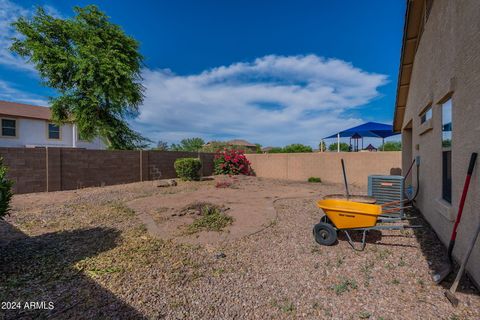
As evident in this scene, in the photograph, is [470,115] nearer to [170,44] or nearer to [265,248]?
[265,248]

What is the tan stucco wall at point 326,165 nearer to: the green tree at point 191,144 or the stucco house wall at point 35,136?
the stucco house wall at point 35,136

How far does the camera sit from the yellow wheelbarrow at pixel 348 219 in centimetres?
350

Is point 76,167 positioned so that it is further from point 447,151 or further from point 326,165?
point 326,165

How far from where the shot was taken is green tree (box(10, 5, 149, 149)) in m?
13.8

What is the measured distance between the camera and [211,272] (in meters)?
2.97

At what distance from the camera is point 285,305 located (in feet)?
7.67

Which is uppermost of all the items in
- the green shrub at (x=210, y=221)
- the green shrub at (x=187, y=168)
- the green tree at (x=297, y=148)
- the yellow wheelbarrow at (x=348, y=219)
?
the green tree at (x=297, y=148)

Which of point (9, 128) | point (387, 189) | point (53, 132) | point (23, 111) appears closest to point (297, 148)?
point (387, 189)

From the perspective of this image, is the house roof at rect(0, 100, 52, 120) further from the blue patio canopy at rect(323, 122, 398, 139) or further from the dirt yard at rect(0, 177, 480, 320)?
the blue patio canopy at rect(323, 122, 398, 139)

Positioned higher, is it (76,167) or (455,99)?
(455,99)

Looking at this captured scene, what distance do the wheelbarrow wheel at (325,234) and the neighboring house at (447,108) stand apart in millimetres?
1521

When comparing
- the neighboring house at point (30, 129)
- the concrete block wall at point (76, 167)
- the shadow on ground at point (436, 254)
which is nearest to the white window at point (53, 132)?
the neighboring house at point (30, 129)

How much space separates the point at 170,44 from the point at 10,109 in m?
16.3

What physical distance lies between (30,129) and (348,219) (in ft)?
83.8
